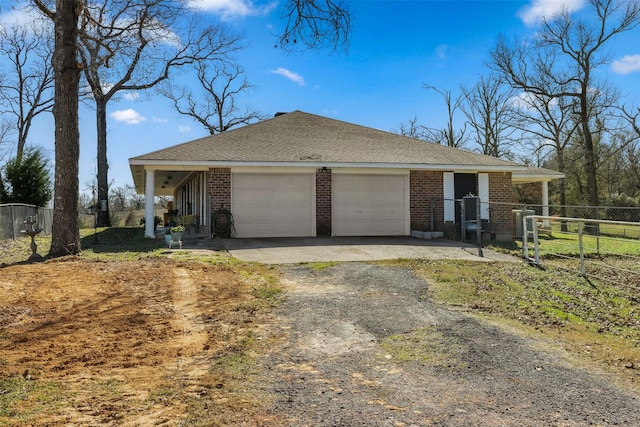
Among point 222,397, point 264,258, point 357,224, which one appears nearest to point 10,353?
point 222,397

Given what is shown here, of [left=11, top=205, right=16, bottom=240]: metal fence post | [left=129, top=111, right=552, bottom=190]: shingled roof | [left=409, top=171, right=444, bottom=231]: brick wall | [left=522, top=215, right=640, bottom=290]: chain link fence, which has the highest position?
[left=129, top=111, right=552, bottom=190]: shingled roof

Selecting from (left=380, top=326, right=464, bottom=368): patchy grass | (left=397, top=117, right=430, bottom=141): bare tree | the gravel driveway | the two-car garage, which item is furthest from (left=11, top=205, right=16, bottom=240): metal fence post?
(left=397, top=117, right=430, bottom=141): bare tree

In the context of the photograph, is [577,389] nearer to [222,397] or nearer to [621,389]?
[621,389]

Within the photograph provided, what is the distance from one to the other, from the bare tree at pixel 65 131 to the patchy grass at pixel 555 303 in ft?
24.8

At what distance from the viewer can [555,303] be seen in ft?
20.8

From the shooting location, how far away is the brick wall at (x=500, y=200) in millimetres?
15148

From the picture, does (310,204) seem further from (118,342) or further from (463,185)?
Answer: (118,342)

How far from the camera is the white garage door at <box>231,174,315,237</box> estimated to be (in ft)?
43.6

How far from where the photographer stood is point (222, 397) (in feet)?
9.83

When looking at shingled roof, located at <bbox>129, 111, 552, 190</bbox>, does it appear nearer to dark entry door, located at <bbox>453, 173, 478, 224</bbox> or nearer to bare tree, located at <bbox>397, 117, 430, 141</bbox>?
dark entry door, located at <bbox>453, 173, 478, 224</bbox>

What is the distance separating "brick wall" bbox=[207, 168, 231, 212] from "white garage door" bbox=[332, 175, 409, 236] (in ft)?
10.9

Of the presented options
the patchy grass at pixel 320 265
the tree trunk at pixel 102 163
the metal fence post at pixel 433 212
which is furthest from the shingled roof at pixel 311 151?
the tree trunk at pixel 102 163

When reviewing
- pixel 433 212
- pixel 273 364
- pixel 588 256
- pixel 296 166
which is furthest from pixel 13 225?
pixel 588 256

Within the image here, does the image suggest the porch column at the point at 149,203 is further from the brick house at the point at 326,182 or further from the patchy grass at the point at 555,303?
the patchy grass at the point at 555,303
